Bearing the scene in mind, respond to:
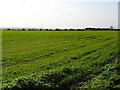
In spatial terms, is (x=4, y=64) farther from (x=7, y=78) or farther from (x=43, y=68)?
(x=7, y=78)

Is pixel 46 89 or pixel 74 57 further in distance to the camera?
pixel 74 57

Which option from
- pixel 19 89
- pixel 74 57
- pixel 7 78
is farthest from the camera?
pixel 74 57

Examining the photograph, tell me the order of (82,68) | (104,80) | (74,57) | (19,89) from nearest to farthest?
(19,89)
(104,80)
(82,68)
(74,57)

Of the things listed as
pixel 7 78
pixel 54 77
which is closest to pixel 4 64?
pixel 7 78

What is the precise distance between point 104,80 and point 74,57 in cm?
836

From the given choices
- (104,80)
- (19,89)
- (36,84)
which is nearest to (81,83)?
(104,80)

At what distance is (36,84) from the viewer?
14.1 metres

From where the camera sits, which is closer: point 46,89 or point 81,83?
point 46,89

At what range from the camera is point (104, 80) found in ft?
48.3

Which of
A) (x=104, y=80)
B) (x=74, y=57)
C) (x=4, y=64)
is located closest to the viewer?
(x=104, y=80)

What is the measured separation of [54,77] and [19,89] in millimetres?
2645

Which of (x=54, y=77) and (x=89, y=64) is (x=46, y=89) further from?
(x=89, y=64)

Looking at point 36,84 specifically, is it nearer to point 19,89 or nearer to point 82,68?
point 19,89

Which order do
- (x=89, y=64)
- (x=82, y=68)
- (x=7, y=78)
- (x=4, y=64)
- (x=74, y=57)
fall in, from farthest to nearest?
1. (x=74, y=57)
2. (x=4, y=64)
3. (x=89, y=64)
4. (x=82, y=68)
5. (x=7, y=78)
